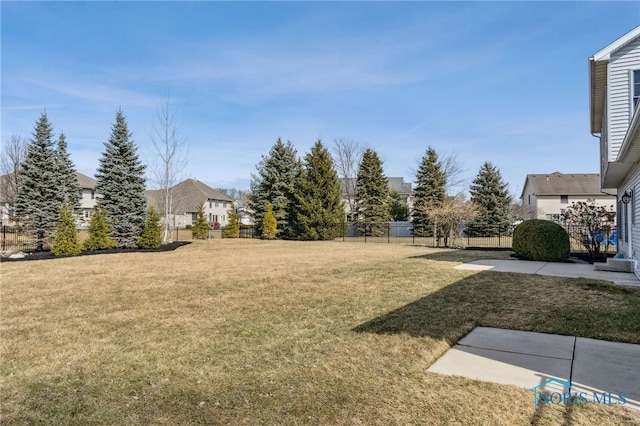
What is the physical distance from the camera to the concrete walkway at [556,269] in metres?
7.98

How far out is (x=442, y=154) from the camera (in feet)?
121

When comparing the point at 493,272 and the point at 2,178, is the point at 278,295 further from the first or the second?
the point at 2,178

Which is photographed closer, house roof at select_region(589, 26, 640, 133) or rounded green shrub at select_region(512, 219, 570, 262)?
house roof at select_region(589, 26, 640, 133)

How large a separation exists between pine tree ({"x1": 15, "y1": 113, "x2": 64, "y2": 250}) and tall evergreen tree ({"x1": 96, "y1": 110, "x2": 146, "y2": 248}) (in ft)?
5.77

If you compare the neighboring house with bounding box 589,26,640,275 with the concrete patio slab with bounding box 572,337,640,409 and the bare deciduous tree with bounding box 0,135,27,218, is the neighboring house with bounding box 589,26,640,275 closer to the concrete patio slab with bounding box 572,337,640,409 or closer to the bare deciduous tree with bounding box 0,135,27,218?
A: the concrete patio slab with bounding box 572,337,640,409

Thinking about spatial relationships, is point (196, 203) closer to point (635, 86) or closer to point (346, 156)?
point (346, 156)

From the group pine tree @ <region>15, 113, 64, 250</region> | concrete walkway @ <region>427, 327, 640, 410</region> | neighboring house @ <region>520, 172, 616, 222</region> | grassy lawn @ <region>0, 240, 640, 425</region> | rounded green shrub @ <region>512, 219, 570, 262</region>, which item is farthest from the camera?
neighboring house @ <region>520, 172, 616, 222</region>

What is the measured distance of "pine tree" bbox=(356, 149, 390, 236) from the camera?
98.4 feet

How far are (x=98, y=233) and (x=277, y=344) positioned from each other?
46.6 feet

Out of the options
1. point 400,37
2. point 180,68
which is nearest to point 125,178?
point 180,68

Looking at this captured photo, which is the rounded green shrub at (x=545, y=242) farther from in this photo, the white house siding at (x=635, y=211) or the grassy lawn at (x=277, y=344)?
the grassy lawn at (x=277, y=344)

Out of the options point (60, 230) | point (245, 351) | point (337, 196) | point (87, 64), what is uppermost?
point (87, 64)

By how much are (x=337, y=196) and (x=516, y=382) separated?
74.6 feet

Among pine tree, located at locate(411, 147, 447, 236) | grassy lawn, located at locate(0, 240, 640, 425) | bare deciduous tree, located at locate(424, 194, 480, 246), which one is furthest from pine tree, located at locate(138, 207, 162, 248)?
pine tree, located at locate(411, 147, 447, 236)
